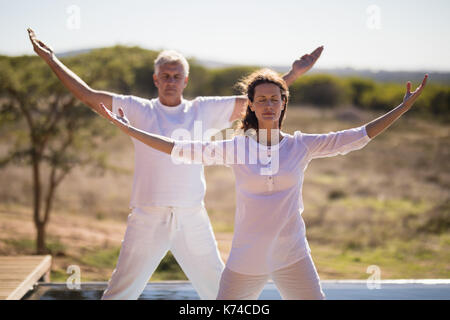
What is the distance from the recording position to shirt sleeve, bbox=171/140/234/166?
2461 mm

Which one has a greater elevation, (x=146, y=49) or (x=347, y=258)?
(x=146, y=49)

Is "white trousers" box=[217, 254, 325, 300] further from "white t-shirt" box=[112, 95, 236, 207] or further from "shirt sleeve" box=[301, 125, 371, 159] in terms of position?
"white t-shirt" box=[112, 95, 236, 207]

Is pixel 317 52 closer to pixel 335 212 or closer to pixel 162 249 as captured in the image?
pixel 162 249

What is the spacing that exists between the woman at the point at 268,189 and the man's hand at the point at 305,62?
0.80 meters

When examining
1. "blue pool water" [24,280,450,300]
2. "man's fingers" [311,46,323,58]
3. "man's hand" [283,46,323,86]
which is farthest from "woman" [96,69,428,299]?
"blue pool water" [24,280,450,300]

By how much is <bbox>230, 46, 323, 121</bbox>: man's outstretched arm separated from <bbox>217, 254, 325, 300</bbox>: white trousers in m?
1.20

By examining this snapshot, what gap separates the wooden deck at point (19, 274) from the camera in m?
3.78

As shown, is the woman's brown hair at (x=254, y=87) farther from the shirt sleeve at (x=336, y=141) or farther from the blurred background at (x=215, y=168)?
the blurred background at (x=215, y=168)

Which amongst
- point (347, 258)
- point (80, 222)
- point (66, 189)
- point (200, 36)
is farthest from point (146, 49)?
point (66, 189)

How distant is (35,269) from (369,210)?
342 inches

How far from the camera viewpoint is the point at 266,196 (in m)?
2.40

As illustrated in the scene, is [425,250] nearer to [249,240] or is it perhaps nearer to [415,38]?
[415,38]

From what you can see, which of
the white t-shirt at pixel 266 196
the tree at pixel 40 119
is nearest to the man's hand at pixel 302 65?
the white t-shirt at pixel 266 196

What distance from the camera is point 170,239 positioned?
10.2ft
